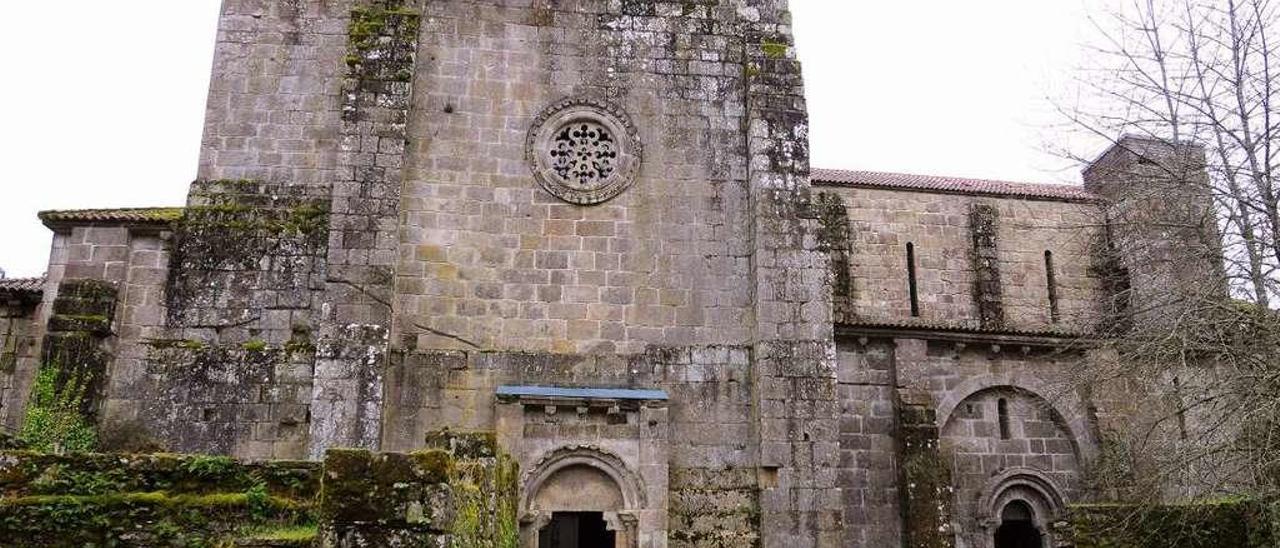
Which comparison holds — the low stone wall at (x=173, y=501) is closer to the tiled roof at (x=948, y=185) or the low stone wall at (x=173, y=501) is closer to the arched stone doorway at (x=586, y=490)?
the arched stone doorway at (x=586, y=490)

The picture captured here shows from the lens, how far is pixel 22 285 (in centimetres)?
1391

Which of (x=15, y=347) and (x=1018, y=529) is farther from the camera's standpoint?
(x=1018, y=529)

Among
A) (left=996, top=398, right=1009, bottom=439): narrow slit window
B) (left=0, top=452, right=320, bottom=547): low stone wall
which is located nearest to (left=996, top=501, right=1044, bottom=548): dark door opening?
(left=996, top=398, right=1009, bottom=439): narrow slit window

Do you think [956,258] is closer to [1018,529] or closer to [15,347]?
[1018,529]

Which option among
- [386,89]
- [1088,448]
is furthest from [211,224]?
[1088,448]

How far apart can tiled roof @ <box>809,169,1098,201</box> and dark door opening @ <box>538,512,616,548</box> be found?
8010 millimetres

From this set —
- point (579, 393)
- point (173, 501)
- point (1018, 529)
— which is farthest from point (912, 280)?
point (173, 501)

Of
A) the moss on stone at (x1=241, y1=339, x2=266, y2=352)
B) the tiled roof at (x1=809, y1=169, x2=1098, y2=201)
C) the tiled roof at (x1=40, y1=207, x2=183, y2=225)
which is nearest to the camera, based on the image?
the moss on stone at (x1=241, y1=339, x2=266, y2=352)

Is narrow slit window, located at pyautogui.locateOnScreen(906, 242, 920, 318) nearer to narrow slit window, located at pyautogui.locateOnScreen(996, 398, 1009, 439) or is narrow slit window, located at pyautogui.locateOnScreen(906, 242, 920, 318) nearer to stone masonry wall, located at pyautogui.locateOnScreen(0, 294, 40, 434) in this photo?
narrow slit window, located at pyautogui.locateOnScreen(996, 398, 1009, 439)

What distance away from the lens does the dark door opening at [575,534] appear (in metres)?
18.0

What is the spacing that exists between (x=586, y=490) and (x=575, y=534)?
27.3 feet

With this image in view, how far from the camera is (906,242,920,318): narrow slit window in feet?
61.2

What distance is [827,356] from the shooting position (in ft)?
40.1

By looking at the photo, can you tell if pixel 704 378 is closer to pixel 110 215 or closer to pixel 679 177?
pixel 679 177
